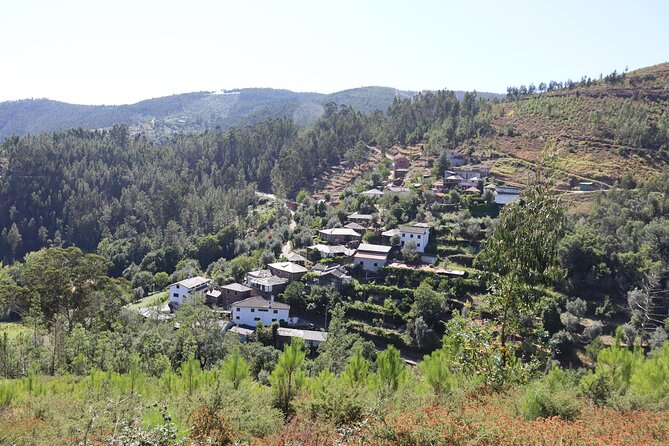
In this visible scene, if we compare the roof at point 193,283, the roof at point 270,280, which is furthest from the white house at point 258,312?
the roof at point 193,283

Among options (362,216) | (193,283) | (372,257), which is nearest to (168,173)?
(193,283)

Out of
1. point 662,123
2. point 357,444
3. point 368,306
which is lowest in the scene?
point 368,306

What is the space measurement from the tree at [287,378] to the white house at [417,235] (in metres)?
31.9

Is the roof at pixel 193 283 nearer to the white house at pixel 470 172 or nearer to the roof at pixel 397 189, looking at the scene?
the roof at pixel 397 189

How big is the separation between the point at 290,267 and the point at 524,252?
111ft

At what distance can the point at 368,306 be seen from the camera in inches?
1464

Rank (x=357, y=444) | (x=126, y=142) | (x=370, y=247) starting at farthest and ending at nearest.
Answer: (x=126, y=142) < (x=370, y=247) < (x=357, y=444)

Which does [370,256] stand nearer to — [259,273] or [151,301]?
[259,273]

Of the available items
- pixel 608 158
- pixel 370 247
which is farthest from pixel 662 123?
pixel 370 247

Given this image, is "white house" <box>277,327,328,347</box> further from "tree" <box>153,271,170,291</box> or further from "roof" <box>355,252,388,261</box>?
"tree" <box>153,271,170,291</box>

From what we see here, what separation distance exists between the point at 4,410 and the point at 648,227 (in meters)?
45.8

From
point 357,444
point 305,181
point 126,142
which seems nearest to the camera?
point 357,444

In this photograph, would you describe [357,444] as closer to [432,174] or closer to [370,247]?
[370,247]

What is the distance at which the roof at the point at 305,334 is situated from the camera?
3394 centimetres
